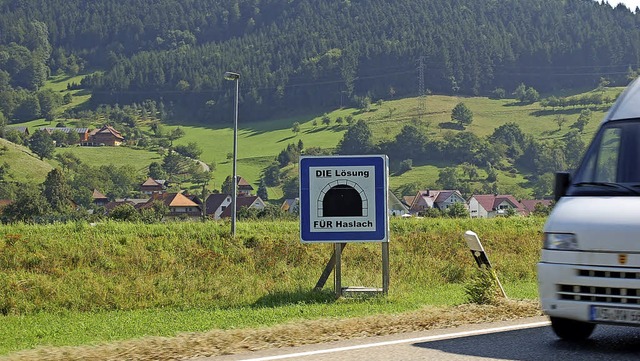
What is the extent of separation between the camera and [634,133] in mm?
9641

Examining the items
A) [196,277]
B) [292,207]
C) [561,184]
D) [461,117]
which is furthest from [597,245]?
[461,117]

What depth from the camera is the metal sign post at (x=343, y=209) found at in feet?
51.5

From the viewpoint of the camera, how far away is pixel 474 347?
930 cm

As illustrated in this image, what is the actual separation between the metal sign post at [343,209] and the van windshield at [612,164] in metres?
6.15

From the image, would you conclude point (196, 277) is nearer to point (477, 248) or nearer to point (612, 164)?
point (477, 248)

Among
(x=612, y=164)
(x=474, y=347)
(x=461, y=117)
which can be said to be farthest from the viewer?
(x=461, y=117)

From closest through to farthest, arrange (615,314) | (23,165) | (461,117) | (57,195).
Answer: (615,314), (57,195), (23,165), (461,117)

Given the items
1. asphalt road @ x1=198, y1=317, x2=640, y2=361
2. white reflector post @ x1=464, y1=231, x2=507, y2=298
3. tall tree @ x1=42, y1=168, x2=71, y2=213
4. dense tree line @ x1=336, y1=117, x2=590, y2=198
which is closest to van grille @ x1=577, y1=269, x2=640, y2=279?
asphalt road @ x1=198, y1=317, x2=640, y2=361

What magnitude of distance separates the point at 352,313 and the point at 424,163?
152 metres

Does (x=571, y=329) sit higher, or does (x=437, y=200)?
(x=437, y=200)

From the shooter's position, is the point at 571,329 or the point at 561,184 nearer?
the point at 571,329

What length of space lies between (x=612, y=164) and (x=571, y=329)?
1733 mm

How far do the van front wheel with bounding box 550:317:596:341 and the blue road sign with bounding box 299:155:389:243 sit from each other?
6.40 metres

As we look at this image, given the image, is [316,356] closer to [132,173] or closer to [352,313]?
[352,313]
